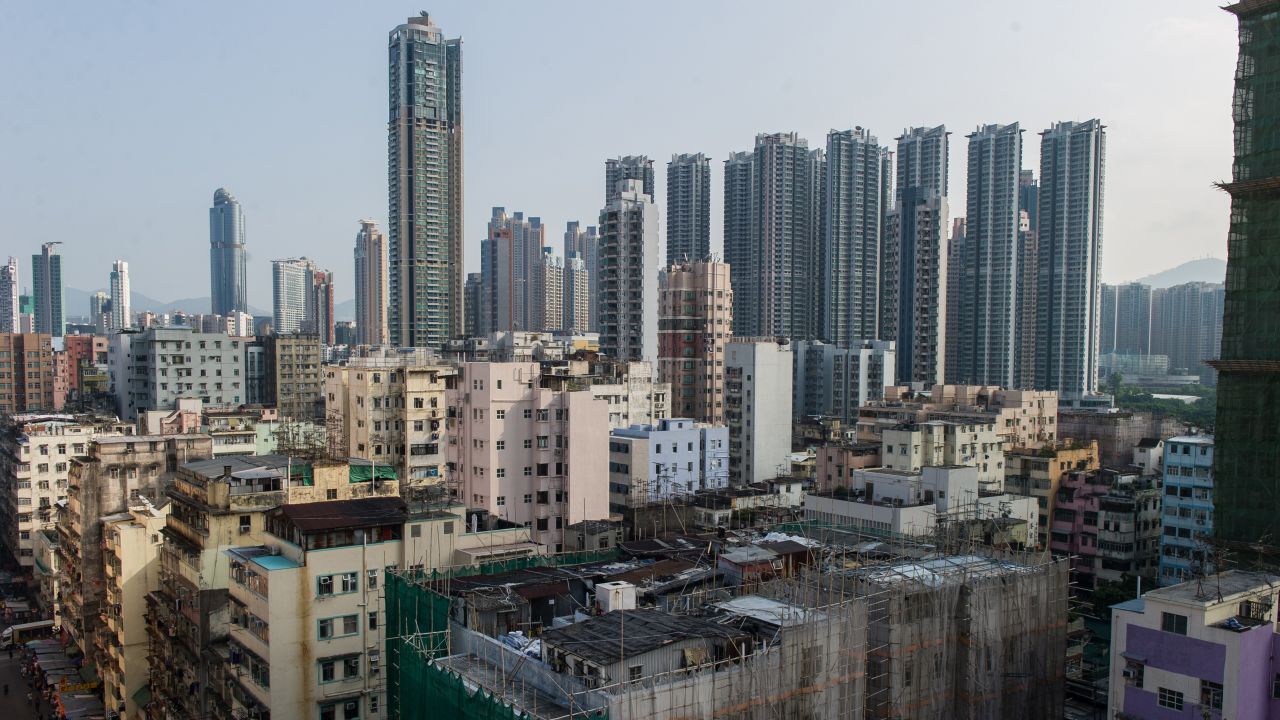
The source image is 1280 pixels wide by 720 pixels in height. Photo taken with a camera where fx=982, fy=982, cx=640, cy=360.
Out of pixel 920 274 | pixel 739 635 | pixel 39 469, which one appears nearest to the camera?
pixel 739 635

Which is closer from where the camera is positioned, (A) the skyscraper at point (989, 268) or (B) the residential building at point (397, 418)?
(B) the residential building at point (397, 418)

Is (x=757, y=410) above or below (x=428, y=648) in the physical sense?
above

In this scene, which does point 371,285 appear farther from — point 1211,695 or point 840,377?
point 1211,695

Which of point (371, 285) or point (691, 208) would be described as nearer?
point (691, 208)

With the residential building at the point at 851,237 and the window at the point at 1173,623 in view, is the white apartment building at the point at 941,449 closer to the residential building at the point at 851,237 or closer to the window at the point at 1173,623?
the window at the point at 1173,623

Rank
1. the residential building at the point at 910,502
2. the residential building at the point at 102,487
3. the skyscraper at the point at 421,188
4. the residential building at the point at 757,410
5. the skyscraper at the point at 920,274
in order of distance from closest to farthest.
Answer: the residential building at the point at 102,487
the residential building at the point at 910,502
the residential building at the point at 757,410
the skyscraper at the point at 920,274
the skyscraper at the point at 421,188

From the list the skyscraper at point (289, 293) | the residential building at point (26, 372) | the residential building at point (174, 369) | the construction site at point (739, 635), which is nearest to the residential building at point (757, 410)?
the residential building at point (174, 369)

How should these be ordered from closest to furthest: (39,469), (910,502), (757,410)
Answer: (910,502) → (39,469) → (757,410)

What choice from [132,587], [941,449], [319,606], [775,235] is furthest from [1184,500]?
[775,235]
